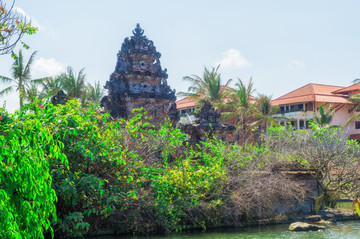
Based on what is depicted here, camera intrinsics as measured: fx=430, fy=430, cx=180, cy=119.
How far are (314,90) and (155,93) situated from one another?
25.7 m

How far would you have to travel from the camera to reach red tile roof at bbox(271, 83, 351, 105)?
136 ft

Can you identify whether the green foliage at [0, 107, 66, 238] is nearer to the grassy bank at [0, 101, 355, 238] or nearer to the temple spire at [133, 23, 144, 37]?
the grassy bank at [0, 101, 355, 238]

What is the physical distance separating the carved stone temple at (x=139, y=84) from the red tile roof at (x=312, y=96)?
21.5 meters

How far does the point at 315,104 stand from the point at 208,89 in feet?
36.2

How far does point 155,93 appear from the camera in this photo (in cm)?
2322

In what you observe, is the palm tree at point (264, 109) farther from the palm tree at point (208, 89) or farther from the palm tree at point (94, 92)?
the palm tree at point (94, 92)

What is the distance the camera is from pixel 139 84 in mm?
23531

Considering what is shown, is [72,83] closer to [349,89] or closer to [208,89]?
[208,89]

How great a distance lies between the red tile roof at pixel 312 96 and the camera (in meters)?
41.3

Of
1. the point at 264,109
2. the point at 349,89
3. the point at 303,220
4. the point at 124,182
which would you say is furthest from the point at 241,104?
the point at 124,182

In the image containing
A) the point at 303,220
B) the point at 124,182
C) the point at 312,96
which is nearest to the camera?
the point at 124,182

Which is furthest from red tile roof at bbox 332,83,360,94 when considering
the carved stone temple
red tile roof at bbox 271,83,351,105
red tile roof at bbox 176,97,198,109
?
the carved stone temple

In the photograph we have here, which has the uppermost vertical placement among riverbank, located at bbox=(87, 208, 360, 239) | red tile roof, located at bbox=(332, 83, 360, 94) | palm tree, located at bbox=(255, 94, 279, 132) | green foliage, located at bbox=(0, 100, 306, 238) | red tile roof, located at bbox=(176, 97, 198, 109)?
red tile roof, located at bbox=(332, 83, 360, 94)

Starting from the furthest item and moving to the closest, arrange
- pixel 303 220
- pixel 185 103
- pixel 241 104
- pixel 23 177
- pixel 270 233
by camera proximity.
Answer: pixel 185 103 → pixel 241 104 → pixel 303 220 → pixel 270 233 → pixel 23 177
